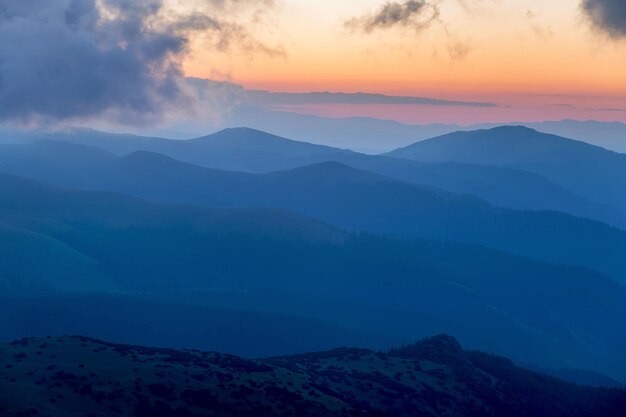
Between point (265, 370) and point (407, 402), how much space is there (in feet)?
118

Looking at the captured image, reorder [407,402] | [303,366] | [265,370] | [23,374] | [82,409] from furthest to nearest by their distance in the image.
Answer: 1. [303,366]
2. [407,402]
3. [265,370]
4. [23,374]
5. [82,409]

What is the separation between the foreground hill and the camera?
127062 mm

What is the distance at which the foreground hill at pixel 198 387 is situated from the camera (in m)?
127

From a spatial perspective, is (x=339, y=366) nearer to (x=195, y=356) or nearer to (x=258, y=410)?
(x=195, y=356)

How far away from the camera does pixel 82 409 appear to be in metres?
123

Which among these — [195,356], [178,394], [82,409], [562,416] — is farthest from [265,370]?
[562,416]

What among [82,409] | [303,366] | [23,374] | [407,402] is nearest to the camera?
[82,409]

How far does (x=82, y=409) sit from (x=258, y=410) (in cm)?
3010

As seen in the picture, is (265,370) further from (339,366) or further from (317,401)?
(339,366)

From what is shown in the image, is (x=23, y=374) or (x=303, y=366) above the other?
(x=23, y=374)

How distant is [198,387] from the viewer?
14062 cm

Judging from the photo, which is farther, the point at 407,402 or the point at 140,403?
the point at 407,402

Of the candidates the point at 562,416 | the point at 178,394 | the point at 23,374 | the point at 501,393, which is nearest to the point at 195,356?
the point at 178,394

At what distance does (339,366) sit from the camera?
7564 inches
